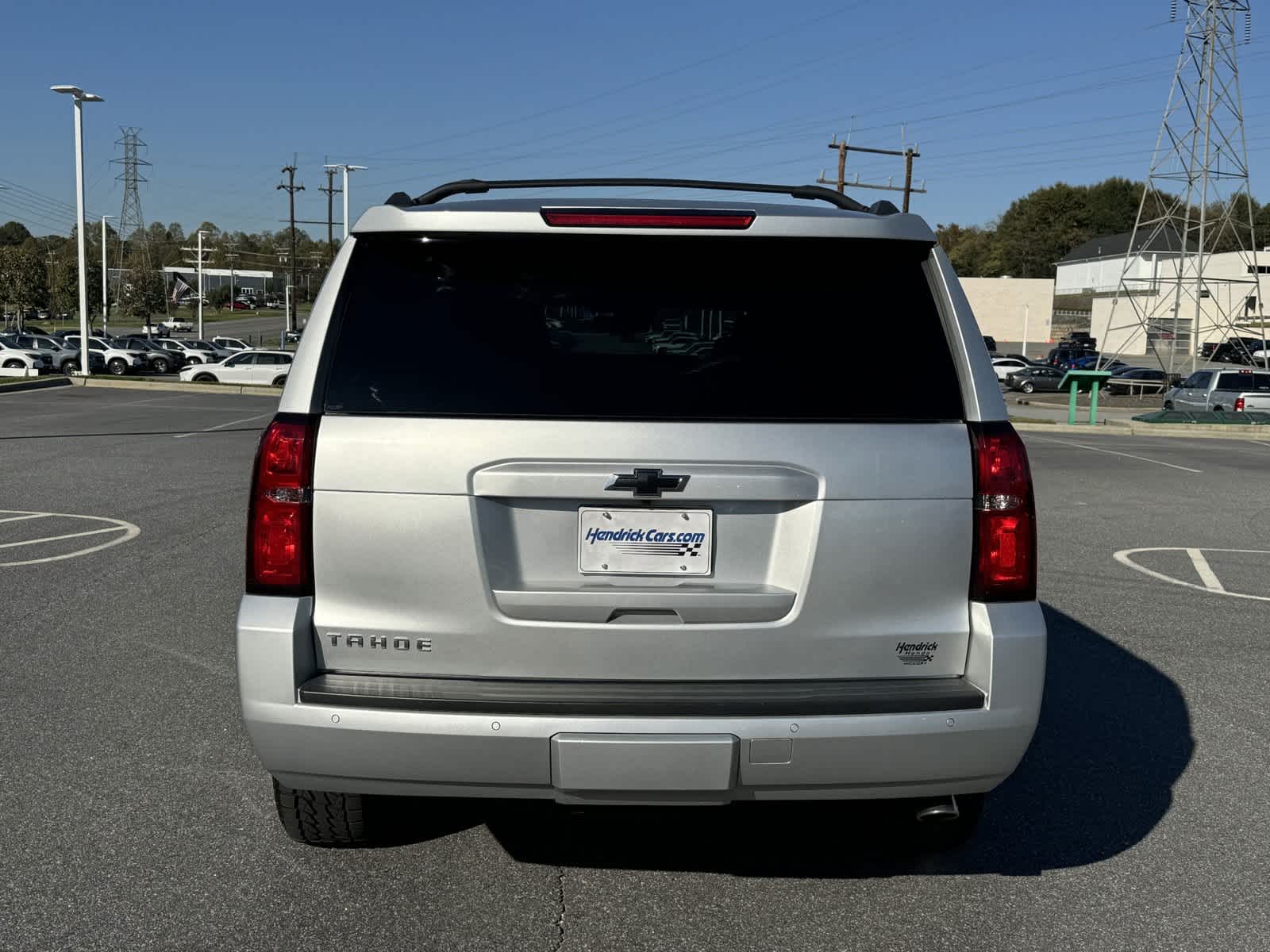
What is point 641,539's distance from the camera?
3311mm

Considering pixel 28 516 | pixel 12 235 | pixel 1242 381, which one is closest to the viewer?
pixel 28 516

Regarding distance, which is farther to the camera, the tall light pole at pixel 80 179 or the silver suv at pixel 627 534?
the tall light pole at pixel 80 179

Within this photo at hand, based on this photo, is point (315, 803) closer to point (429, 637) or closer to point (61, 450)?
point (429, 637)

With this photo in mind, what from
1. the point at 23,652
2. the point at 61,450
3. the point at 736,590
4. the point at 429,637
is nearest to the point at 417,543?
the point at 429,637

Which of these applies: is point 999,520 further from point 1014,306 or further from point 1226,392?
point 1014,306

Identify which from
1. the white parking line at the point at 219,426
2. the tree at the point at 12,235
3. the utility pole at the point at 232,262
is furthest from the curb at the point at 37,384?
the tree at the point at 12,235

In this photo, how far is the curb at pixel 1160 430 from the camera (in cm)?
2909

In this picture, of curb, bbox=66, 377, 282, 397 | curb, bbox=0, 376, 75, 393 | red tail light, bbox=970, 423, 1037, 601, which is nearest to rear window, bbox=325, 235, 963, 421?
red tail light, bbox=970, 423, 1037, 601

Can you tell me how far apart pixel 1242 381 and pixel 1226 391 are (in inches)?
21.8

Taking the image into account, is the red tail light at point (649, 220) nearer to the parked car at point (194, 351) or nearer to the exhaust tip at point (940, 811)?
the exhaust tip at point (940, 811)

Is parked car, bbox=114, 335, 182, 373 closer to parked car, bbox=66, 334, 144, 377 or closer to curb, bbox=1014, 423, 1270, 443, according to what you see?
parked car, bbox=66, 334, 144, 377

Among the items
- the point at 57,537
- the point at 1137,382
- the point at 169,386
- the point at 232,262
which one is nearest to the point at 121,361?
the point at 169,386

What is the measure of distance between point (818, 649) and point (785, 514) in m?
0.36

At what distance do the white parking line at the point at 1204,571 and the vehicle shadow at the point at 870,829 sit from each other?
4.43m
